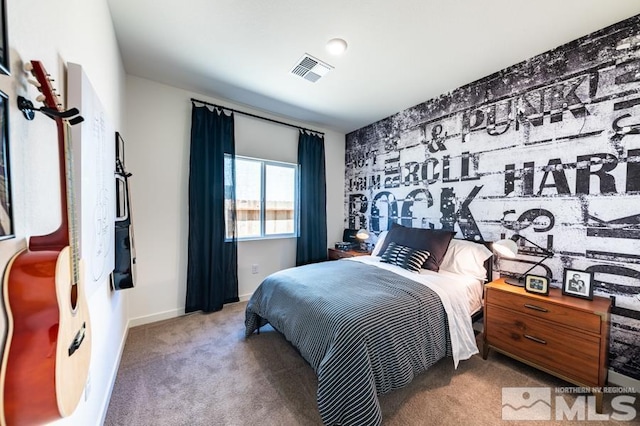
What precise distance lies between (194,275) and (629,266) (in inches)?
149

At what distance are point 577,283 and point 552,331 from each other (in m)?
0.41

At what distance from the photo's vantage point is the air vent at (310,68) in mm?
2199

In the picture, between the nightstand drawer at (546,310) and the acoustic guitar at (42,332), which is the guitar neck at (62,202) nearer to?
the acoustic guitar at (42,332)

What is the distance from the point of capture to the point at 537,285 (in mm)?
1867

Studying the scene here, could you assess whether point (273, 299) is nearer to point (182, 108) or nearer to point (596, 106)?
point (182, 108)

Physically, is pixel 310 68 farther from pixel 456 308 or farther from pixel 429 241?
pixel 456 308

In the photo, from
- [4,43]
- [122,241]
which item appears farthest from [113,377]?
[4,43]

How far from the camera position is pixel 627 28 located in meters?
1.71

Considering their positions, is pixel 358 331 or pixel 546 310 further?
pixel 546 310

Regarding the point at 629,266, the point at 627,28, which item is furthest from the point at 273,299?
the point at 627,28

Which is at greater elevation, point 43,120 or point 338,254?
point 43,120

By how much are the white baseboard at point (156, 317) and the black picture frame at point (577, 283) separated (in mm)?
3633

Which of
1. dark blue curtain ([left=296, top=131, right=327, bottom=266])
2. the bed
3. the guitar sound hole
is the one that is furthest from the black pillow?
the guitar sound hole

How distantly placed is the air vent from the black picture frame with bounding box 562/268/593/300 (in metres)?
2.59
